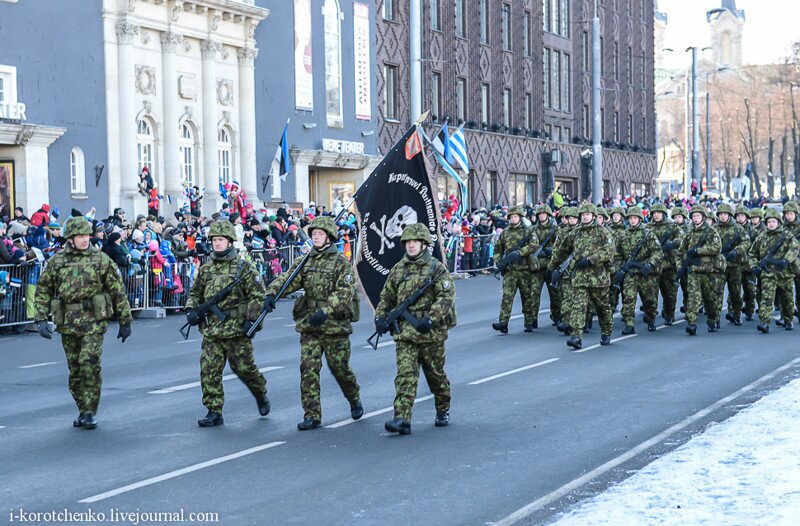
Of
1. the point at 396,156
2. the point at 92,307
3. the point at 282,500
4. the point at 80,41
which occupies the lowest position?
the point at 282,500

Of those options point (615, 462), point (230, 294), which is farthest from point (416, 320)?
point (615, 462)

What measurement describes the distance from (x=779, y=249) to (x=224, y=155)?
62.3 ft

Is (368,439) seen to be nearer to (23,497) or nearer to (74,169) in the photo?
(23,497)

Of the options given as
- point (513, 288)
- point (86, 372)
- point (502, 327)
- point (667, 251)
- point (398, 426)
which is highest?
point (667, 251)

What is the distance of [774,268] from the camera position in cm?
1966

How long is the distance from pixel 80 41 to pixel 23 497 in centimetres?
2232

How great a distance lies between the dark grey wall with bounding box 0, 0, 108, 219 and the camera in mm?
28156

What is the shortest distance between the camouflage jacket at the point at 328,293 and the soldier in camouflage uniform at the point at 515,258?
8.24m

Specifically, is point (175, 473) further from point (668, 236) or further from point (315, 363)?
point (668, 236)

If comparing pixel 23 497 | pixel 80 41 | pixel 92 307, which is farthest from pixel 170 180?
pixel 23 497

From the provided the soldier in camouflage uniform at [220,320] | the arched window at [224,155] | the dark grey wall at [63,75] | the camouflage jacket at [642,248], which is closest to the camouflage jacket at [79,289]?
the soldier in camouflage uniform at [220,320]

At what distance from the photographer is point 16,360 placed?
56.2ft

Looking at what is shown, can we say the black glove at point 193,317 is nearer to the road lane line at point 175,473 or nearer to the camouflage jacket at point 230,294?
the camouflage jacket at point 230,294

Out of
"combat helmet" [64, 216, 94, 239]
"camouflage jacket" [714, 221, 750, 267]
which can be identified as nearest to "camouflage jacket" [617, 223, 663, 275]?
"camouflage jacket" [714, 221, 750, 267]
